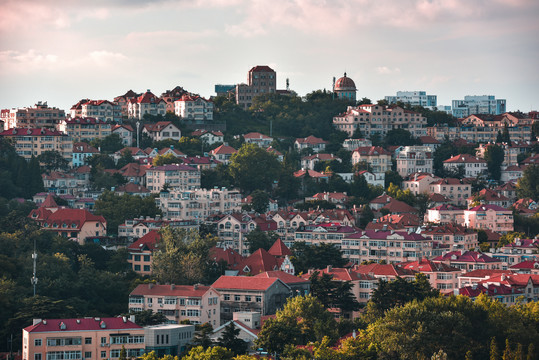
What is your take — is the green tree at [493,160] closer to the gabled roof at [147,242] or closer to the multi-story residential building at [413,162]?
the multi-story residential building at [413,162]

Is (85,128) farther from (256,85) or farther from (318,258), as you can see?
(318,258)

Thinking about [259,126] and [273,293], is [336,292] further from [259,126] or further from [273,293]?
[259,126]

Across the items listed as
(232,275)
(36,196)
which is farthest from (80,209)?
(232,275)

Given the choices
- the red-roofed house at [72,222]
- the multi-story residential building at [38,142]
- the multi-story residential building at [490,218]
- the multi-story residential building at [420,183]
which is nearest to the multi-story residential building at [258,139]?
the multi-story residential building at [420,183]

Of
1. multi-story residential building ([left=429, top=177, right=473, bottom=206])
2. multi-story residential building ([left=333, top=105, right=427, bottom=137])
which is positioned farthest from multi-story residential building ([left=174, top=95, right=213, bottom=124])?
multi-story residential building ([left=429, top=177, right=473, bottom=206])

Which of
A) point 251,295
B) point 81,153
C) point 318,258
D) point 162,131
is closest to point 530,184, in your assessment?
point 318,258

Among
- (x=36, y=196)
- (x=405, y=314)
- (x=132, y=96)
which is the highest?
(x=132, y=96)
